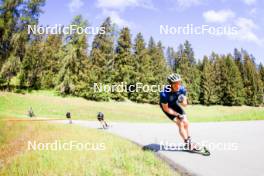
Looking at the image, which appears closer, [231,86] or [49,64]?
[49,64]

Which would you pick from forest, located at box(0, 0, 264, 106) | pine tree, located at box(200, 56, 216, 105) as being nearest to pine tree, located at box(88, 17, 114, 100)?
forest, located at box(0, 0, 264, 106)

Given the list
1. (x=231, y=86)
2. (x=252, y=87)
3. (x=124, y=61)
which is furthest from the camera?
(x=252, y=87)

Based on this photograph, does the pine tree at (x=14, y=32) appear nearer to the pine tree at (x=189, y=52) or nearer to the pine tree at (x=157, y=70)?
the pine tree at (x=157, y=70)

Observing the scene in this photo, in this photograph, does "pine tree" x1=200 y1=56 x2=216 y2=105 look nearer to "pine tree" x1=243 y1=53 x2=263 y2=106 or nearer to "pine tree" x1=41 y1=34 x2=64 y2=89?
"pine tree" x1=243 y1=53 x2=263 y2=106

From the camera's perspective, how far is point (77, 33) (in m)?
54.0

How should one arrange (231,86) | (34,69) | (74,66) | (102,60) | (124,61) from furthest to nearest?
(231,86)
(34,69)
(124,61)
(102,60)
(74,66)

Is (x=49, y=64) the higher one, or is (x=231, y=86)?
(x=49, y=64)

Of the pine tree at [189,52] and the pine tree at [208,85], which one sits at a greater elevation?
the pine tree at [189,52]

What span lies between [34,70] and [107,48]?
1734 cm

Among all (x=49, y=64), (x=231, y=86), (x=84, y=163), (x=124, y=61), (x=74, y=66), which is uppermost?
(x=124, y=61)

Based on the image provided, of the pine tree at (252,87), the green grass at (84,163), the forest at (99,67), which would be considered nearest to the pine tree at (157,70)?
the forest at (99,67)

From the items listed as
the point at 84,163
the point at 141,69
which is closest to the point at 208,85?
the point at 141,69

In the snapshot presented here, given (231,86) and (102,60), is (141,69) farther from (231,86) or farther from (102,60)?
(231,86)

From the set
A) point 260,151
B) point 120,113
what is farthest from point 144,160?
point 120,113
